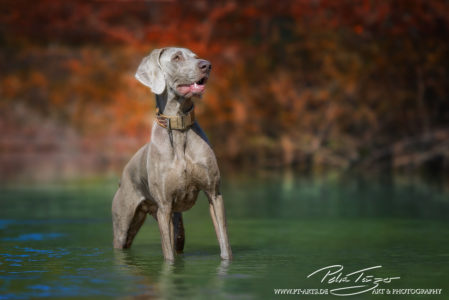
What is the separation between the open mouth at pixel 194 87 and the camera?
7.19m

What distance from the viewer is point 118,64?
30.6 metres

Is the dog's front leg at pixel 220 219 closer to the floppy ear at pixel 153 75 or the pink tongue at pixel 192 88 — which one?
the pink tongue at pixel 192 88

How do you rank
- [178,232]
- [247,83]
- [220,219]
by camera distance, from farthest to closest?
[247,83] → [178,232] → [220,219]

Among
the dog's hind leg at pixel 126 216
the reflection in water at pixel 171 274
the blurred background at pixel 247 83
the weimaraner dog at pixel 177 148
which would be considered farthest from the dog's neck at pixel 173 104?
the blurred background at pixel 247 83

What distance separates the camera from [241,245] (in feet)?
28.9

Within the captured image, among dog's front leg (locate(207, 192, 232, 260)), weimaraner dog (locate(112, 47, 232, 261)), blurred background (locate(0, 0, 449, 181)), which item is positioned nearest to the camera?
weimaraner dog (locate(112, 47, 232, 261))

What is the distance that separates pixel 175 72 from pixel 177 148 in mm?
633

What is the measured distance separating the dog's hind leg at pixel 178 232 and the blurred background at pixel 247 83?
1198cm

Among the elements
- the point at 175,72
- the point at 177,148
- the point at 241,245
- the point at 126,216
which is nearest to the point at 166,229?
the point at 177,148

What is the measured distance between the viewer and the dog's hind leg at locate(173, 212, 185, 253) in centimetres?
820

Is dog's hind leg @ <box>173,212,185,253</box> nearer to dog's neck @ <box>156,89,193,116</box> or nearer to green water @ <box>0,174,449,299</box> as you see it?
green water @ <box>0,174,449,299</box>

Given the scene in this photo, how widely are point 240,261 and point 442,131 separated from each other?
13.5 meters

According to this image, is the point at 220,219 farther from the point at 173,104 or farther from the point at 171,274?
the point at 173,104

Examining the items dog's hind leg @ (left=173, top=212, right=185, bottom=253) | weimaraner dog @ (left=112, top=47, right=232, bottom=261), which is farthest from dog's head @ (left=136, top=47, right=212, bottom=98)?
dog's hind leg @ (left=173, top=212, right=185, bottom=253)
